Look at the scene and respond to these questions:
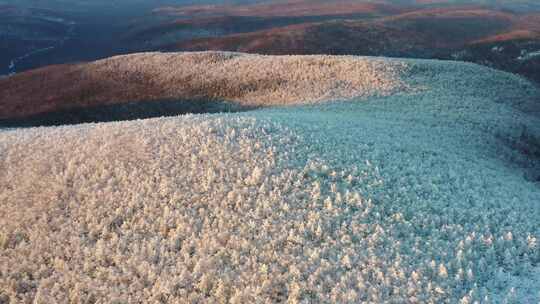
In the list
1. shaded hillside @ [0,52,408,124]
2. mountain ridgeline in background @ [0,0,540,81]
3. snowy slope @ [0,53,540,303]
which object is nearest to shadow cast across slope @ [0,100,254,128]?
shaded hillside @ [0,52,408,124]

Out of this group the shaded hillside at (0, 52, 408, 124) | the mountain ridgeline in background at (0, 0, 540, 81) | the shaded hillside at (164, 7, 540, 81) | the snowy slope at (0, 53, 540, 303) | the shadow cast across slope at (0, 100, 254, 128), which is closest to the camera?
the snowy slope at (0, 53, 540, 303)

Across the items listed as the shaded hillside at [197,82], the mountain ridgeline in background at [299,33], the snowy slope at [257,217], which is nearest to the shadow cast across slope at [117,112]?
the shaded hillside at [197,82]

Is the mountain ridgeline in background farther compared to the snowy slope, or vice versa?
the mountain ridgeline in background

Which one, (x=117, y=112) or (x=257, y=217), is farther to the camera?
(x=117, y=112)

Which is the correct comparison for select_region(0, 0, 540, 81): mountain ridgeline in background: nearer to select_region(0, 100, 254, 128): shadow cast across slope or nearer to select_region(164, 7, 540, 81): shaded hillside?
select_region(164, 7, 540, 81): shaded hillside

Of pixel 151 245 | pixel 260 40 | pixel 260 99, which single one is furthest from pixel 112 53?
pixel 151 245

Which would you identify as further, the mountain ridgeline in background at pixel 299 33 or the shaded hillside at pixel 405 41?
the mountain ridgeline in background at pixel 299 33


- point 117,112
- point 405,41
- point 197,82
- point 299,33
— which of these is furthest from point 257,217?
point 405,41

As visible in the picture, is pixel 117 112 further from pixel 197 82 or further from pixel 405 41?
pixel 405 41

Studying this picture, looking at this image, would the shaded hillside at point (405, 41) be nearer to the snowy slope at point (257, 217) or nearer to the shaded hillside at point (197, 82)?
the shaded hillside at point (197, 82)
